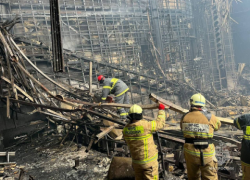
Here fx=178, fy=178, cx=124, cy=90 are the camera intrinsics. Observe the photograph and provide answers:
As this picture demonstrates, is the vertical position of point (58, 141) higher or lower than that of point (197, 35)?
lower

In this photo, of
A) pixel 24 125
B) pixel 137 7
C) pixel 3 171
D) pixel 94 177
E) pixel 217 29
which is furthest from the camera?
pixel 217 29

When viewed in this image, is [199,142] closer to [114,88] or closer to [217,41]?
[114,88]

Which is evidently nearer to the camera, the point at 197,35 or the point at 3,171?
the point at 3,171

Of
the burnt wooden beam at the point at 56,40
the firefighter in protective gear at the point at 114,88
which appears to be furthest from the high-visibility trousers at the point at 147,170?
the firefighter in protective gear at the point at 114,88

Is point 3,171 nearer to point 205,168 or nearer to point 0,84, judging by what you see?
point 0,84

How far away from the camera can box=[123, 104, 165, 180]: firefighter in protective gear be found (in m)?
2.86

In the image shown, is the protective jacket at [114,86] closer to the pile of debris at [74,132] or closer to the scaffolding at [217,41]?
the pile of debris at [74,132]

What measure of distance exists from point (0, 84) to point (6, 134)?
1.97 m

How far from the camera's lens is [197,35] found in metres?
18.6

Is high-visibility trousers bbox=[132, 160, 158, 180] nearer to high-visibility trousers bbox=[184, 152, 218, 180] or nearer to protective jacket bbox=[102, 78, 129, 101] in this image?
high-visibility trousers bbox=[184, 152, 218, 180]

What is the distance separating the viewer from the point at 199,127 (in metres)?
2.73

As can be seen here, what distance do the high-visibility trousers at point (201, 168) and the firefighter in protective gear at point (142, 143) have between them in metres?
0.56

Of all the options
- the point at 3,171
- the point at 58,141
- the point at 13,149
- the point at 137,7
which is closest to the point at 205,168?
the point at 3,171

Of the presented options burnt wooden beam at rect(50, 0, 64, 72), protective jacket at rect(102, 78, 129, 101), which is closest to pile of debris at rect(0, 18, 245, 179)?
protective jacket at rect(102, 78, 129, 101)
